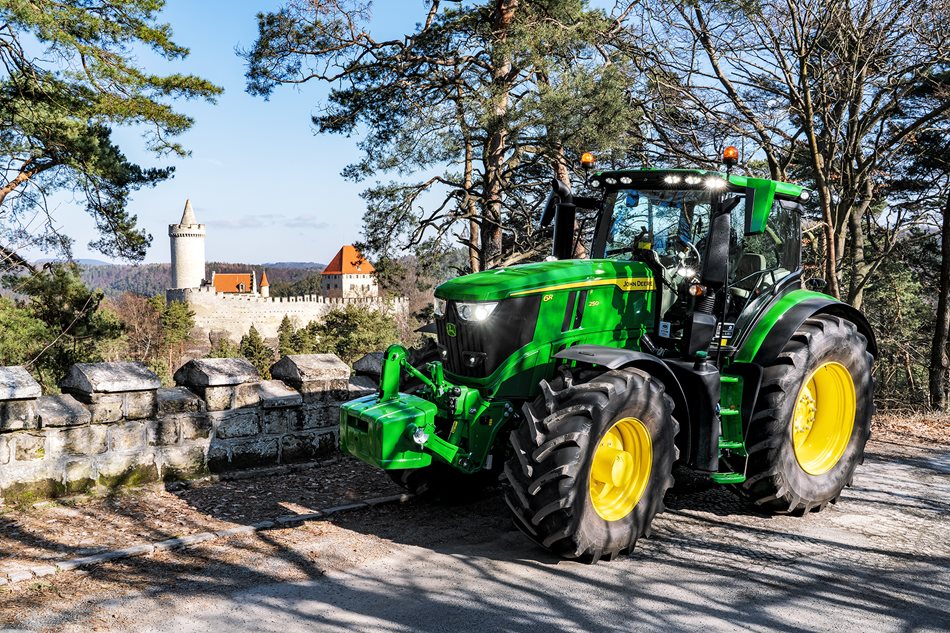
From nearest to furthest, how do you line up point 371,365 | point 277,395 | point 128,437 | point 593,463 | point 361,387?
1. point 593,463
2. point 128,437
3. point 277,395
4. point 361,387
5. point 371,365

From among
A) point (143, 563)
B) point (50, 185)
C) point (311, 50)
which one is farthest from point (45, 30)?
point (143, 563)

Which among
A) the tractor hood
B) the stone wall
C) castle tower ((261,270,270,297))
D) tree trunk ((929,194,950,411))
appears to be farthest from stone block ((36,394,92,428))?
castle tower ((261,270,270,297))

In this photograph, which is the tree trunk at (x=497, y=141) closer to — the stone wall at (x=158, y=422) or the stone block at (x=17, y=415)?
the stone wall at (x=158, y=422)

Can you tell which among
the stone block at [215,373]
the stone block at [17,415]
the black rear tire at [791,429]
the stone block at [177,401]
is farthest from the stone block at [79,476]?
the black rear tire at [791,429]

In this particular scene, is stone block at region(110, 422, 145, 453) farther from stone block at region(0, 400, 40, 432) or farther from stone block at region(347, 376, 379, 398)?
stone block at region(347, 376, 379, 398)

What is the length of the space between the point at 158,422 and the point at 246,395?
71 cm

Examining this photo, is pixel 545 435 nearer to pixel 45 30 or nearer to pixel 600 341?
pixel 600 341

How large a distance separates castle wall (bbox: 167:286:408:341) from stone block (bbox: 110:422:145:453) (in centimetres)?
6135

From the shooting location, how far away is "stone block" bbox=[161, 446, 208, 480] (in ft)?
18.3

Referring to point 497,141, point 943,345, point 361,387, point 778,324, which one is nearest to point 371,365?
point 361,387

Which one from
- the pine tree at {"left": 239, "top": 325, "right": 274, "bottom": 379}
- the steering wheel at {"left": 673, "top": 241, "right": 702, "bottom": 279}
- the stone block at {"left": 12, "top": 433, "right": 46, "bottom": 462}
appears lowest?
the pine tree at {"left": 239, "top": 325, "right": 274, "bottom": 379}

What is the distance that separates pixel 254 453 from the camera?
6.02 meters

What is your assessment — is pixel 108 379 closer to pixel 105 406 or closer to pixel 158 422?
pixel 105 406

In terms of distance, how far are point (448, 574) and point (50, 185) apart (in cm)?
1206
